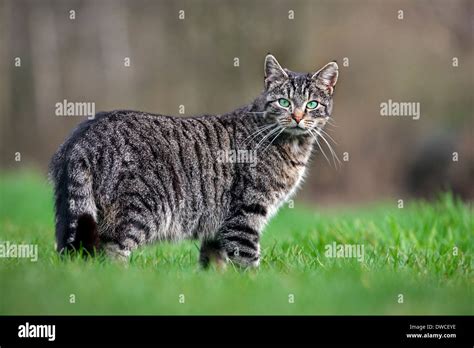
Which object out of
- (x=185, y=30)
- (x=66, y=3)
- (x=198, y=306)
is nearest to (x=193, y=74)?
(x=185, y=30)

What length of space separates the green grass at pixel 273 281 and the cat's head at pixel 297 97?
3.78ft

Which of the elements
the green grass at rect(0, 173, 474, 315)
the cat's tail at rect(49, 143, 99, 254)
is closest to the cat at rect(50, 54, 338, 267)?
the cat's tail at rect(49, 143, 99, 254)

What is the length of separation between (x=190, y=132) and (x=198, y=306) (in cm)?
214

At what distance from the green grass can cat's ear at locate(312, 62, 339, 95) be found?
4.88 feet

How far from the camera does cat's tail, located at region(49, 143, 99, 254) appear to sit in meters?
4.79

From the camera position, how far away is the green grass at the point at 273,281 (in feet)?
13.3

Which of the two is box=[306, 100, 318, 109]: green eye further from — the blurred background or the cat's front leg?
the blurred background

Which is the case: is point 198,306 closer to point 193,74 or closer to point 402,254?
point 402,254

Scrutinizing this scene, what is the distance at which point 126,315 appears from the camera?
391 cm

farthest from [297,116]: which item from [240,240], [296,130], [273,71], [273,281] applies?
[273,281]

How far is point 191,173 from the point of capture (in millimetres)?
5594

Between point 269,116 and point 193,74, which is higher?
point 193,74

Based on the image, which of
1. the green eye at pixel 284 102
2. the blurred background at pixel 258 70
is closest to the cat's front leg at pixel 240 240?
the green eye at pixel 284 102

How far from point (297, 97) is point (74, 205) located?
209cm
